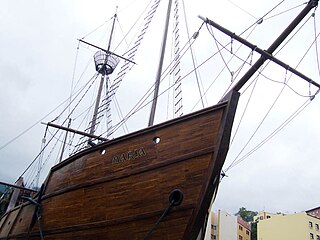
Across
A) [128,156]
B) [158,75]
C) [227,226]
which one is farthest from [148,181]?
[227,226]

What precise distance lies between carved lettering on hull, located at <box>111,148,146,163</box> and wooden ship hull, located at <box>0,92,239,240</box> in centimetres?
2

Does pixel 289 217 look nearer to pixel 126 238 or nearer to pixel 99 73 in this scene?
pixel 99 73

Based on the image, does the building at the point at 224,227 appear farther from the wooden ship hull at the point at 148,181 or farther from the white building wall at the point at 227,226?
the wooden ship hull at the point at 148,181

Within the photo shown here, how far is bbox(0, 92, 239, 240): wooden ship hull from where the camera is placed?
438 centimetres

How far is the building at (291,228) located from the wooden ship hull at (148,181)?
1118 inches

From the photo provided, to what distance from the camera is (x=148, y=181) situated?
15.6 feet

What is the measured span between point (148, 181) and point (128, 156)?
609 mm

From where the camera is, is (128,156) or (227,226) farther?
(227,226)

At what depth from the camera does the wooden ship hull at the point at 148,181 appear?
4.38 m

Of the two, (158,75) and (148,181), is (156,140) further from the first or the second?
(158,75)

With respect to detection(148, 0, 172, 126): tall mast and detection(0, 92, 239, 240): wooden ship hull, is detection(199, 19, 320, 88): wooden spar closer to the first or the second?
detection(0, 92, 239, 240): wooden ship hull

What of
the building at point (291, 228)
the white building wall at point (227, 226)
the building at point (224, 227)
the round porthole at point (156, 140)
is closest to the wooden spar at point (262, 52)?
the round porthole at point (156, 140)

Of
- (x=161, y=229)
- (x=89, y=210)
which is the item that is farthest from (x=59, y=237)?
(x=161, y=229)

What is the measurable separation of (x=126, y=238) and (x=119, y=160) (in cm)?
123
